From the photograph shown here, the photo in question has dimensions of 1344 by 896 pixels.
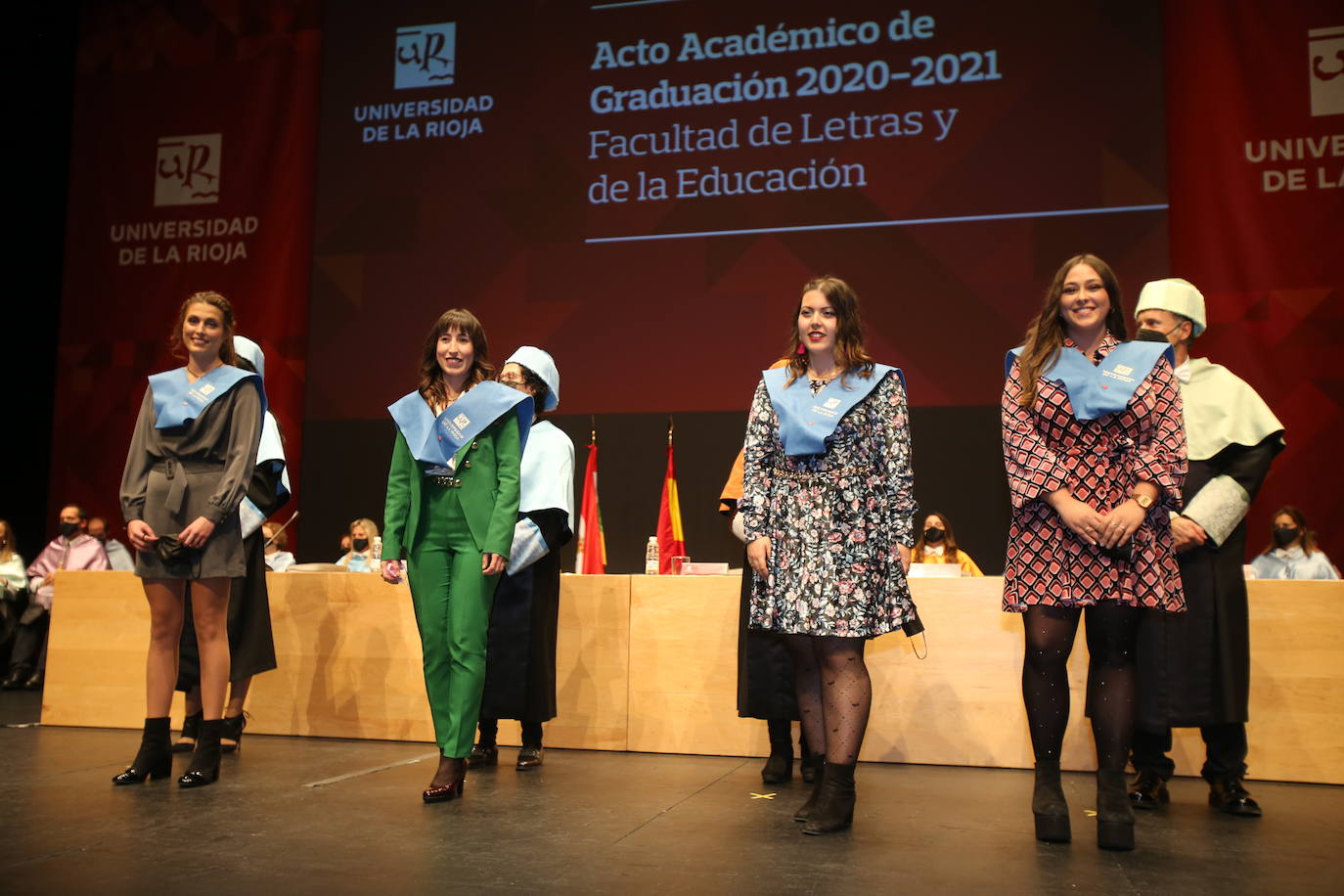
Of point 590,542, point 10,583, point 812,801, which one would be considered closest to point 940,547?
point 590,542

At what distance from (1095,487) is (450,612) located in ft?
5.30

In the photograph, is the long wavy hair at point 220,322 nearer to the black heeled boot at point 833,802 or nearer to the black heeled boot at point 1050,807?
the black heeled boot at point 833,802

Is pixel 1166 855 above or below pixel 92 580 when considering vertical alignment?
below

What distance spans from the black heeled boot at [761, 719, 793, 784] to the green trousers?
90cm

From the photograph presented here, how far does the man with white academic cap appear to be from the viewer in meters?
2.90

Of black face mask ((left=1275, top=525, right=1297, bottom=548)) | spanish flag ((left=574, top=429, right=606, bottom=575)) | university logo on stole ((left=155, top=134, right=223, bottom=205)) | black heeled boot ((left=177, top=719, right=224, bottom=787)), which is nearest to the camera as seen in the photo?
black heeled boot ((left=177, top=719, right=224, bottom=787))

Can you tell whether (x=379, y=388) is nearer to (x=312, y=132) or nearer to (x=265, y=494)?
(x=312, y=132)

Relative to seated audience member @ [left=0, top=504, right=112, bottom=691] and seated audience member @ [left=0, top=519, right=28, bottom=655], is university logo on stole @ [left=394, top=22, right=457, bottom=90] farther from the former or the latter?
seated audience member @ [left=0, top=519, right=28, bottom=655]

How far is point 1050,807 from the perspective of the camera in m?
2.46

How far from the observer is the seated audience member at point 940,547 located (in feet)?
17.4

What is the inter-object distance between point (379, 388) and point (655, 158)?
2118 millimetres

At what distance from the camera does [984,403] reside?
580cm

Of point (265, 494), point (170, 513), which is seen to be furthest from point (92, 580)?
point (170, 513)

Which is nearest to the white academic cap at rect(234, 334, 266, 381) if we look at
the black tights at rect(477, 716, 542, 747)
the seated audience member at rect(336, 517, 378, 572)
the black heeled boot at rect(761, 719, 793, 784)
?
the black tights at rect(477, 716, 542, 747)
